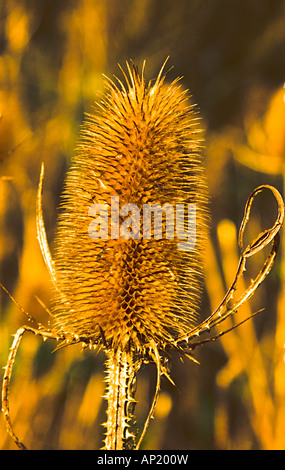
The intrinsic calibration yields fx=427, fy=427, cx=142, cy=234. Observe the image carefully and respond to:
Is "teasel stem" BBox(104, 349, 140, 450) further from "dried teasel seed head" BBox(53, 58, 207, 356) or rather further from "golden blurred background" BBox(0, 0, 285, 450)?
"golden blurred background" BBox(0, 0, 285, 450)

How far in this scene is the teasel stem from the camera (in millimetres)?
498

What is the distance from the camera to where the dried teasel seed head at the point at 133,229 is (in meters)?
0.52

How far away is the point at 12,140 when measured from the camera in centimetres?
112

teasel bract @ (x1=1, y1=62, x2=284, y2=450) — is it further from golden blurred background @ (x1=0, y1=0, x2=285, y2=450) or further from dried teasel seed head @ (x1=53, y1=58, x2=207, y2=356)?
golden blurred background @ (x1=0, y1=0, x2=285, y2=450)

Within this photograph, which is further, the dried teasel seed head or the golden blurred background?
the golden blurred background

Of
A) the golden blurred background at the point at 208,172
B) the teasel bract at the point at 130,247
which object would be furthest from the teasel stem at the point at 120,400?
the golden blurred background at the point at 208,172

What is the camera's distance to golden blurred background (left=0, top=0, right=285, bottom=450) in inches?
40.7

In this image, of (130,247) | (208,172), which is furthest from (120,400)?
(208,172)

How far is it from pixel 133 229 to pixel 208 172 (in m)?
0.67

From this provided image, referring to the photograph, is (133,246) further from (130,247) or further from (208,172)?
(208,172)

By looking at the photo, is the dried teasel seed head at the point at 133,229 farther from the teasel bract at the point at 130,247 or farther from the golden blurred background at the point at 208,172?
the golden blurred background at the point at 208,172

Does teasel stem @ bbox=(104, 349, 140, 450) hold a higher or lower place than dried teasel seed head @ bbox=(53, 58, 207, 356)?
lower

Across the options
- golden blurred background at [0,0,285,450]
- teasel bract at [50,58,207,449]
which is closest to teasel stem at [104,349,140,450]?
teasel bract at [50,58,207,449]

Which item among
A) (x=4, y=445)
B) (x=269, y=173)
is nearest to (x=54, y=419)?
(x=4, y=445)
